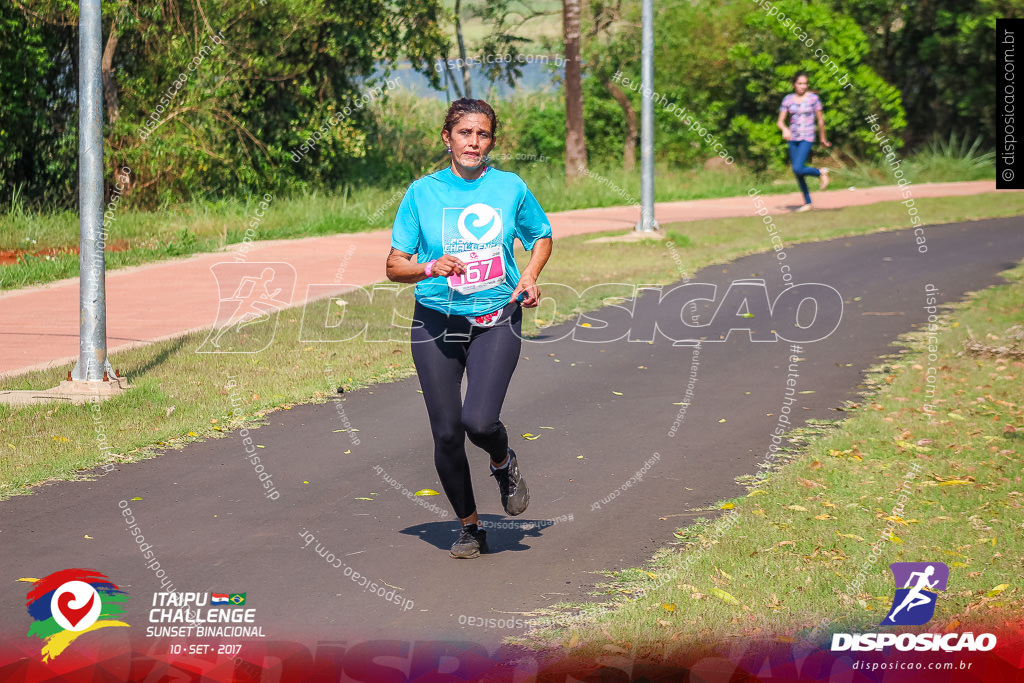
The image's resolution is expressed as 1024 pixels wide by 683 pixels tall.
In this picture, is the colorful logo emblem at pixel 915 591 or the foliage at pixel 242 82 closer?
the colorful logo emblem at pixel 915 591

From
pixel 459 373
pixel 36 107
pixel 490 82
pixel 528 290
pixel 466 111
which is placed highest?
pixel 490 82

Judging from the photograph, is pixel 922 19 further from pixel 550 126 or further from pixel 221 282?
pixel 221 282

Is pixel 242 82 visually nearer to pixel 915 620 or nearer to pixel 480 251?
pixel 480 251

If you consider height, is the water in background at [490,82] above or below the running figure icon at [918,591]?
above

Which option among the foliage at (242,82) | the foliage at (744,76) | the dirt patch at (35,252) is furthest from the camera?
the foliage at (744,76)

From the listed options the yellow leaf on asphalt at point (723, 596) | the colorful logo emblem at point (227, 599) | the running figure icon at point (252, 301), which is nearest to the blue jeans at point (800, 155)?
the running figure icon at point (252, 301)

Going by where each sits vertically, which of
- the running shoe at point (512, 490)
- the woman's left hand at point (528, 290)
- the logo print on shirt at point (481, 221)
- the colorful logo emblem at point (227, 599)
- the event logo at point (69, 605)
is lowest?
the colorful logo emblem at point (227, 599)

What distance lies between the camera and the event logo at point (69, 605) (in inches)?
181

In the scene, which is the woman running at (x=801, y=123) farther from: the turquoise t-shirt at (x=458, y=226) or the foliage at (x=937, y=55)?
the turquoise t-shirt at (x=458, y=226)

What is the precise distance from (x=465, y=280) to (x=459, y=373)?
0.44 metres

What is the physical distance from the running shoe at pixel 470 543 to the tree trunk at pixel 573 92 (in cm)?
1814

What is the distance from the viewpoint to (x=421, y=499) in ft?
21.5

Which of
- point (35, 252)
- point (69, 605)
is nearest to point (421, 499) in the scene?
point (69, 605)

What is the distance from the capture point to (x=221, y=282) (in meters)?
13.7
